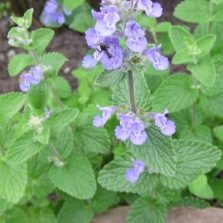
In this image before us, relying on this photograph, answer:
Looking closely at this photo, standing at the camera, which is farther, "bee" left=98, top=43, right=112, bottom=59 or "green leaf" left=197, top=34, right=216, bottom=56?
"green leaf" left=197, top=34, right=216, bottom=56

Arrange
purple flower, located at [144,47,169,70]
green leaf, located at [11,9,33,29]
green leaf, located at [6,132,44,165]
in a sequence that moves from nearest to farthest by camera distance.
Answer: purple flower, located at [144,47,169,70]
green leaf, located at [6,132,44,165]
green leaf, located at [11,9,33,29]

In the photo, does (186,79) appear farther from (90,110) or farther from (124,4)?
(124,4)

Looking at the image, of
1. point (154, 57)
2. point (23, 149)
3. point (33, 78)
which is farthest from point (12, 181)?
point (154, 57)

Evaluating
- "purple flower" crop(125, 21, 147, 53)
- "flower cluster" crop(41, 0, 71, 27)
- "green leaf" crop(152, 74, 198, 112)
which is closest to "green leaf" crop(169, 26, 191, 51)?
"green leaf" crop(152, 74, 198, 112)

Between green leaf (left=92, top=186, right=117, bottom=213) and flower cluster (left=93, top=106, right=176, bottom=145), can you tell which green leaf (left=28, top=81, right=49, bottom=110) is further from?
green leaf (left=92, top=186, right=117, bottom=213)

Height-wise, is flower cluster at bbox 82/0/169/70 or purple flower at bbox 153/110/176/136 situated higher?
flower cluster at bbox 82/0/169/70

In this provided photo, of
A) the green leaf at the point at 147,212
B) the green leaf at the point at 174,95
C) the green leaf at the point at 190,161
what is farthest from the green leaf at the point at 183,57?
the green leaf at the point at 147,212

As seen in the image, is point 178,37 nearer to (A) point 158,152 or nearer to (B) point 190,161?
(B) point 190,161
